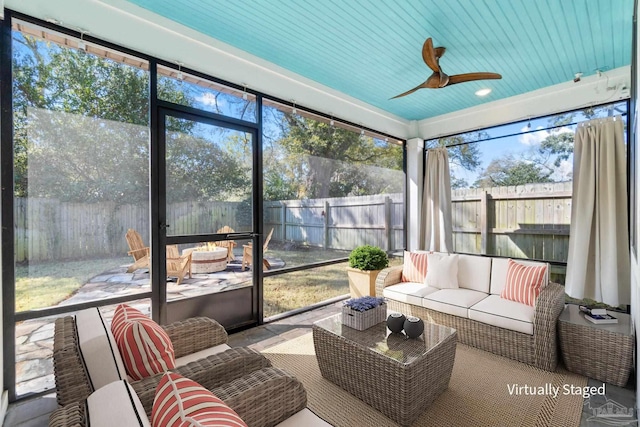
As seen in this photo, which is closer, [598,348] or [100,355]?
[100,355]

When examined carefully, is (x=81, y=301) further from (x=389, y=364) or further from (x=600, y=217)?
(x=600, y=217)

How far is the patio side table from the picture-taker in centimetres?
208

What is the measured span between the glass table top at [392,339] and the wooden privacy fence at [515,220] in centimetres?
267

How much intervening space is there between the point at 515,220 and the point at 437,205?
1.10 metres

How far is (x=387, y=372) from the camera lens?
1.77 metres

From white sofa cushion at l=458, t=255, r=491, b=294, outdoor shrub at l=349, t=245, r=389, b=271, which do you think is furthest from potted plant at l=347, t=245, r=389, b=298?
white sofa cushion at l=458, t=255, r=491, b=294

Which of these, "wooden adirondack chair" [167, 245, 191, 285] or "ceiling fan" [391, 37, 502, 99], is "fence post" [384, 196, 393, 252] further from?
"wooden adirondack chair" [167, 245, 191, 285]

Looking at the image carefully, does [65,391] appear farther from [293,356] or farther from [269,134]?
[269,134]

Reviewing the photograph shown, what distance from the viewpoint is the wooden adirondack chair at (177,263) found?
2648 mm

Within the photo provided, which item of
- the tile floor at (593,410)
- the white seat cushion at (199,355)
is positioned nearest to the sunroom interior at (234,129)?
the tile floor at (593,410)

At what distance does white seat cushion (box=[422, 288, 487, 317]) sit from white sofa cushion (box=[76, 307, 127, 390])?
8.59 feet

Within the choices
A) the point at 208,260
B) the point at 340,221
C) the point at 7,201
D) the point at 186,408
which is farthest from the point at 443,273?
the point at 7,201

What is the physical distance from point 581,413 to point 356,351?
4.89 feet

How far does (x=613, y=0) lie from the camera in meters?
2.15
